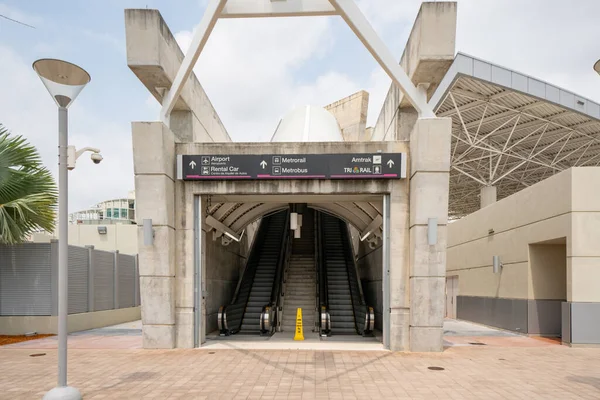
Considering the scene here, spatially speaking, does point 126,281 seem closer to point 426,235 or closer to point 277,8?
point 277,8

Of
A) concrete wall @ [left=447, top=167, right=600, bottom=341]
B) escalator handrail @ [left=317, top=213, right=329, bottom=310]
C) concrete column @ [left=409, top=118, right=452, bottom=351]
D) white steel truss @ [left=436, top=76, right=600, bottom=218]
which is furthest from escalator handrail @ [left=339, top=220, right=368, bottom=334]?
white steel truss @ [left=436, top=76, right=600, bottom=218]

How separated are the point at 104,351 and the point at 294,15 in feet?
32.3

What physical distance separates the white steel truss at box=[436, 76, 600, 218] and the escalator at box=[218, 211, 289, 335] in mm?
12842

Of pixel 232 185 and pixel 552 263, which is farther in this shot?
pixel 552 263

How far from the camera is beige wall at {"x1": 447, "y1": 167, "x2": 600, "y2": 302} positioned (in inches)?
448

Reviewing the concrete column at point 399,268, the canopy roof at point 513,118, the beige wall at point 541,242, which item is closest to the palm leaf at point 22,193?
the concrete column at point 399,268

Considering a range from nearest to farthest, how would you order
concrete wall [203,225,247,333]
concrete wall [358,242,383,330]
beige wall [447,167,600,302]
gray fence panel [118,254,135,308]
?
beige wall [447,167,600,302], concrete wall [203,225,247,333], concrete wall [358,242,383,330], gray fence panel [118,254,135,308]

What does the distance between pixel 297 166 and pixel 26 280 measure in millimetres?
9637

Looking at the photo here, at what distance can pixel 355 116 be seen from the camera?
29.5m

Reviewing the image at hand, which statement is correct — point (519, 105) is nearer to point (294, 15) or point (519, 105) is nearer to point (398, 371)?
point (294, 15)

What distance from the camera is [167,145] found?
10711 mm

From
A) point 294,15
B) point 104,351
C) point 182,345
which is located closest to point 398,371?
point 182,345

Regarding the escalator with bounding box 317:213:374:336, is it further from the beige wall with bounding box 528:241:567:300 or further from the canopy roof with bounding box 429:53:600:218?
the canopy roof with bounding box 429:53:600:218

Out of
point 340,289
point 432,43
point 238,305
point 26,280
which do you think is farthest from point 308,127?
point 26,280
